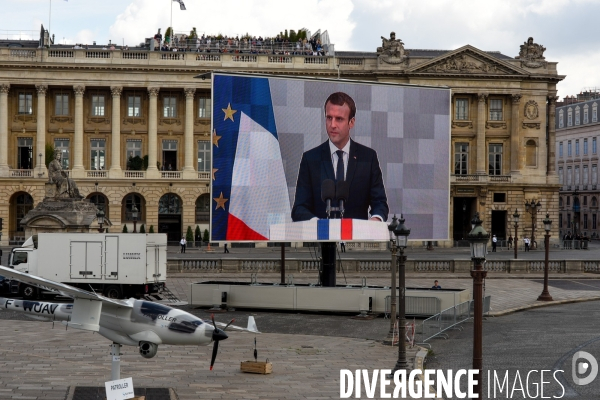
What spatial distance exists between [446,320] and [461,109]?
70510 mm

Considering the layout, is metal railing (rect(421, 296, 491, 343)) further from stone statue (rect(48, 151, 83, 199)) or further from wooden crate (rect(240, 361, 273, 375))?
stone statue (rect(48, 151, 83, 199))

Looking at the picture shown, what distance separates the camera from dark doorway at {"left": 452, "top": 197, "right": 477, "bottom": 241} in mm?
106312

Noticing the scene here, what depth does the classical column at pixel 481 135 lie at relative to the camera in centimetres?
10594

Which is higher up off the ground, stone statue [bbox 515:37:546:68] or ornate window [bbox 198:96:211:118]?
stone statue [bbox 515:37:546:68]

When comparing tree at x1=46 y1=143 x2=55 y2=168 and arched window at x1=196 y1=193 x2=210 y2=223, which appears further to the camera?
arched window at x1=196 y1=193 x2=210 y2=223

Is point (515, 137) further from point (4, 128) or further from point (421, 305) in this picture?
point (421, 305)

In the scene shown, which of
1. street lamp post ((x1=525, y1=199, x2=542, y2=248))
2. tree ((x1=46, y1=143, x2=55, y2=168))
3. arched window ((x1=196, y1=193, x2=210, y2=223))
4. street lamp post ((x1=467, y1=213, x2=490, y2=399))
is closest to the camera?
street lamp post ((x1=467, y1=213, x2=490, y2=399))

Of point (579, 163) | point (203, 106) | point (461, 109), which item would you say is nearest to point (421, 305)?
point (461, 109)

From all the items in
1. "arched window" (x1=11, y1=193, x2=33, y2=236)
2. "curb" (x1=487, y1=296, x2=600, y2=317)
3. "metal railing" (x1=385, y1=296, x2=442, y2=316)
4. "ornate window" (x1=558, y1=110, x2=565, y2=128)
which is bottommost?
"curb" (x1=487, y1=296, x2=600, y2=317)

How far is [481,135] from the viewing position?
106625 mm

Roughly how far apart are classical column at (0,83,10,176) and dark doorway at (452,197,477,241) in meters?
45.9

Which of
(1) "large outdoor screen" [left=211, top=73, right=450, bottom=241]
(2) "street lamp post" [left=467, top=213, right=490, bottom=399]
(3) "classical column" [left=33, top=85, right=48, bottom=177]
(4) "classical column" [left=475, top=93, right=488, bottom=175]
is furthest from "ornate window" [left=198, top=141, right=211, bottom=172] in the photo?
(2) "street lamp post" [left=467, top=213, right=490, bottom=399]

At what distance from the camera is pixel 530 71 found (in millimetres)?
106875

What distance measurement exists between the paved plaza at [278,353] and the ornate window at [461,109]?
200 feet
